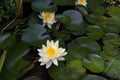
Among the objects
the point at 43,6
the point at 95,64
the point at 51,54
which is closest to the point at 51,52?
the point at 51,54

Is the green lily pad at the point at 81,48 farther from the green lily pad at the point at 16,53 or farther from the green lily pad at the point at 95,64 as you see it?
the green lily pad at the point at 16,53

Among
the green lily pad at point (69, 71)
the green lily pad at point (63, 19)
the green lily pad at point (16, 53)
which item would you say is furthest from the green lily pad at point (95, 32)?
the green lily pad at point (16, 53)

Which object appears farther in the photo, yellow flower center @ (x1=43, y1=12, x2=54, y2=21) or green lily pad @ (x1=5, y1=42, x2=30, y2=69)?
yellow flower center @ (x1=43, y1=12, x2=54, y2=21)

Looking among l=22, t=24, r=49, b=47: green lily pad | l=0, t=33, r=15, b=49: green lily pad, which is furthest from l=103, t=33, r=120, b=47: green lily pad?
l=0, t=33, r=15, b=49: green lily pad

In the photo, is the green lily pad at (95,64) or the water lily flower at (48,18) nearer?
the green lily pad at (95,64)

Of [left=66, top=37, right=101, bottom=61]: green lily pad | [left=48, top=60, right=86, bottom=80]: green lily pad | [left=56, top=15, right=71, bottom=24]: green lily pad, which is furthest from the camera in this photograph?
[left=56, top=15, right=71, bottom=24]: green lily pad

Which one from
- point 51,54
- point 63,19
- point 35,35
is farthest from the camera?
point 63,19

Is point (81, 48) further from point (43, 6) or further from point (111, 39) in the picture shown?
point (43, 6)

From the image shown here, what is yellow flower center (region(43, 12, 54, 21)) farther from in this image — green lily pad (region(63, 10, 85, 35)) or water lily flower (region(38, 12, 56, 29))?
green lily pad (region(63, 10, 85, 35))
